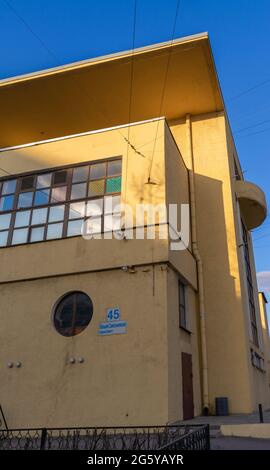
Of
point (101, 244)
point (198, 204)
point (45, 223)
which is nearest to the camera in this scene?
point (101, 244)

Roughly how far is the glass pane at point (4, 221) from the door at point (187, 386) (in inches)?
304

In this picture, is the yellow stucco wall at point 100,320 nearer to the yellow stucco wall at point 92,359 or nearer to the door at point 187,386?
the yellow stucco wall at point 92,359

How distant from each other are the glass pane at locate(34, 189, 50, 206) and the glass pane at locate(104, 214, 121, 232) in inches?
104

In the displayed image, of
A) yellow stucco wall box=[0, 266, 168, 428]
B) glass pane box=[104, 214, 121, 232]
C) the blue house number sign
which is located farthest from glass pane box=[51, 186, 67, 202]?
the blue house number sign

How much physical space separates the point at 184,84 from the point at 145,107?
2.14 metres

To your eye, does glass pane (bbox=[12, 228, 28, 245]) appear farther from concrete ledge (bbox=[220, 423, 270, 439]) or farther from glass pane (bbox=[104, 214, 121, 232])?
concrete ledge (bbox=[220, 423, 270, 439])

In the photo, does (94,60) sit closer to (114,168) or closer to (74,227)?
(114,168)

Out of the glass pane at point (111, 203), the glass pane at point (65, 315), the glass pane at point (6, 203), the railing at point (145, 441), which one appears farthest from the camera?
the glass pane at point (6, 203)

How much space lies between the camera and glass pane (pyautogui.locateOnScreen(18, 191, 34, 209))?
1530 cm

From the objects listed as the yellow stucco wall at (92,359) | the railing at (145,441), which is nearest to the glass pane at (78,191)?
the yellow stucco wall at (92,359)

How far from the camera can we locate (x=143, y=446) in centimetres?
677

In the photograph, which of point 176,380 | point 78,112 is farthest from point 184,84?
point 176,380

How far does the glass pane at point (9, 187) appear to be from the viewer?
51.7 ft

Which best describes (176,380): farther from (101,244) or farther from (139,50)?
(139,50)
